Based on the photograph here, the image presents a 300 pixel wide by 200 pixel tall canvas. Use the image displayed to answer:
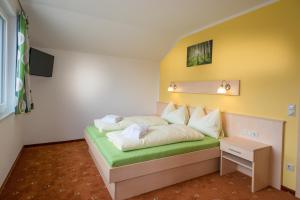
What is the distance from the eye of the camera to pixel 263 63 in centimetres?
267

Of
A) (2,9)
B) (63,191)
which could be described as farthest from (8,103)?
(63,191)

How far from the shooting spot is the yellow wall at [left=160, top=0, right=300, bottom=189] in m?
2.36

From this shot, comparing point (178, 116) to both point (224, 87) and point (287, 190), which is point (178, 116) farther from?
point (287, 190)

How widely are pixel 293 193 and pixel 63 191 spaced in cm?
303

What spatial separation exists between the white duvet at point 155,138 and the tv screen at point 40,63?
2.20m

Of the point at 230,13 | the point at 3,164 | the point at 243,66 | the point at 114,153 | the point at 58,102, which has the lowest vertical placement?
the point at 3,164

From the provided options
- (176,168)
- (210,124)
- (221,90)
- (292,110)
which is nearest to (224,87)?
(221,90)

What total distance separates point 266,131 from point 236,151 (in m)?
0.54

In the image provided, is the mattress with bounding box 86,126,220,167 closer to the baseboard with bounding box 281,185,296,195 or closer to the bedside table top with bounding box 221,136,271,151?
the bedside table top with bounding box 221,136,271,151

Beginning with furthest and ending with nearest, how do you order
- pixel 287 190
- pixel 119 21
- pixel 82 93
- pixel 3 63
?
pixel 82 93 < pixel 119 21 < pixel 3 63 < pixel 287 190

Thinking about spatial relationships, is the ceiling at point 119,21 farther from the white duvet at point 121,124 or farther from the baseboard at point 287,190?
the baseboard at point 287,190

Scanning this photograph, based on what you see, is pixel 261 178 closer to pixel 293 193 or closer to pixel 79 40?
pixel 293 193

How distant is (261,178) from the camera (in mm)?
2455

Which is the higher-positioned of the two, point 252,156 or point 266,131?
point 266,131
